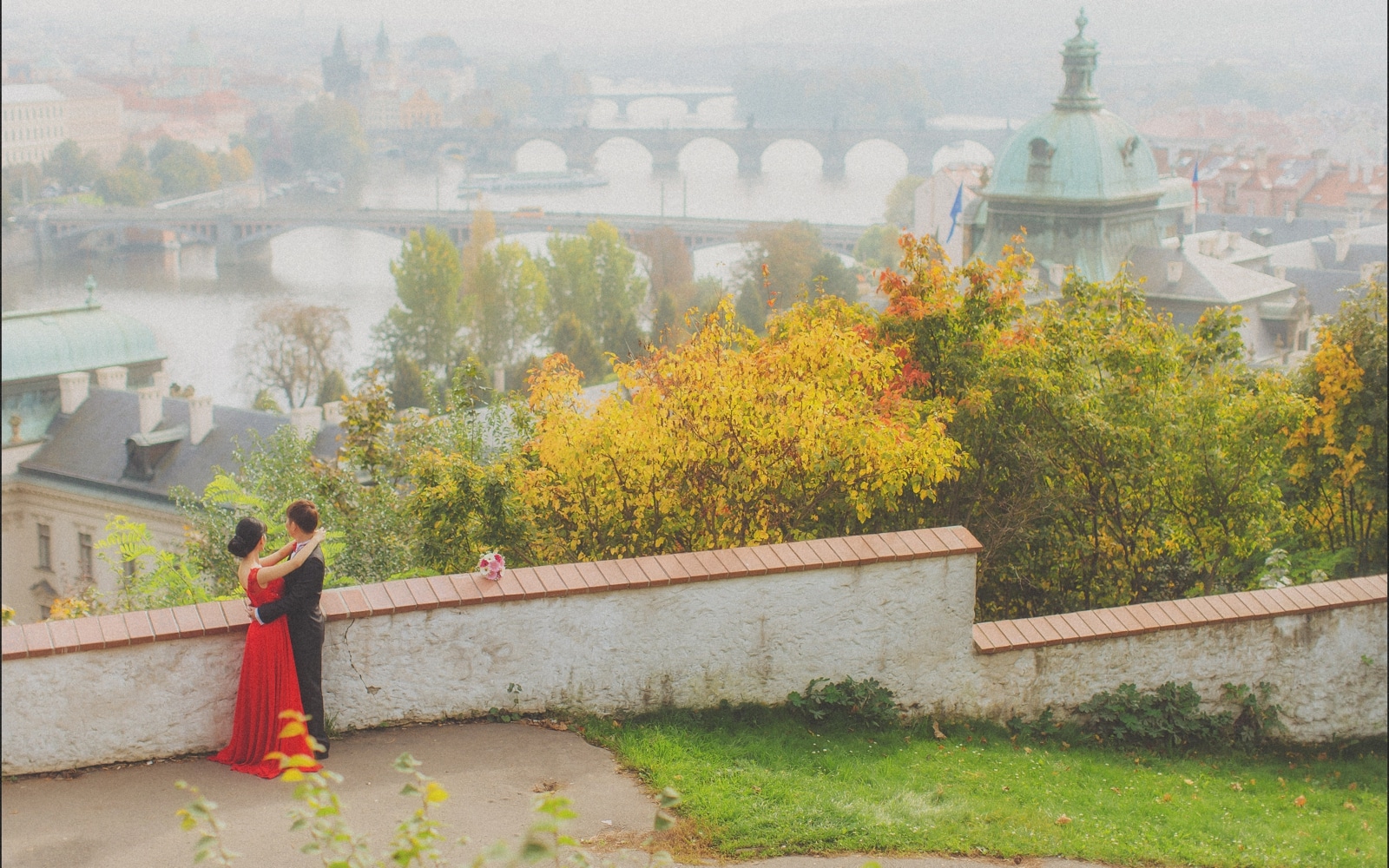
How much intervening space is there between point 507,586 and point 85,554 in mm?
27418

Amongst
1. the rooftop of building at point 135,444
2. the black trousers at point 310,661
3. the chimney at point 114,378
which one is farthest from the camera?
the chimney at point 114,378

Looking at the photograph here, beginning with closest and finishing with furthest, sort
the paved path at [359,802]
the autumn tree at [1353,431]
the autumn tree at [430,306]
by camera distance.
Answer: the paved path at [359,802] < the autumn tree at [1353,431] < the autumn tree at [430,306]

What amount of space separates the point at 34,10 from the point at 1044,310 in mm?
170551

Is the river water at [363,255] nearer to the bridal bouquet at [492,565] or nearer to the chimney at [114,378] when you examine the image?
the chimney at [114,378]

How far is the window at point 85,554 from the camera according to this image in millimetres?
30344

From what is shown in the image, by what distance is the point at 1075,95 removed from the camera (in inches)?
1446

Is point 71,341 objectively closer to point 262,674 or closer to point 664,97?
point 262,674

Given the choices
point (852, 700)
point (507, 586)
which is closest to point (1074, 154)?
point (852, 700)

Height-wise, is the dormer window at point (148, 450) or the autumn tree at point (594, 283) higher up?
the autumn tree at point (594, 283)

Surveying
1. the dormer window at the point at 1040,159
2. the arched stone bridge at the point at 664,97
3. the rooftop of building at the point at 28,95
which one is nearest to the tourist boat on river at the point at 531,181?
the arched stone bridge at the point at 664,97

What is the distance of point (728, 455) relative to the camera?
320 inches

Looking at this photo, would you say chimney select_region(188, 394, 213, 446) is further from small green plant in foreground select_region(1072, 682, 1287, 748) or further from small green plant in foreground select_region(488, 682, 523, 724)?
small green plant in foreground select_region(1072, 682, 1287, 748)

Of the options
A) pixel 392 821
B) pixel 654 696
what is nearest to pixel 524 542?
pixel 654 696

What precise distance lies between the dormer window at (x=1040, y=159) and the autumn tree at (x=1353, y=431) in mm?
26530
